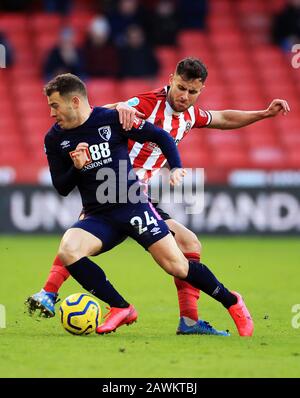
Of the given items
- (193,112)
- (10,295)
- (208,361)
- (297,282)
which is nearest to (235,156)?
(297,282)

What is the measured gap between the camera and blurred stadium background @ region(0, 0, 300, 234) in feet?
55.3

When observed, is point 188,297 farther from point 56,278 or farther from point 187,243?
point 56,278

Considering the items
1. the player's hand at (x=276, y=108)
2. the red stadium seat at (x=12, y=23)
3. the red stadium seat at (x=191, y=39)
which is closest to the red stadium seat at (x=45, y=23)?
the red stadium seat at (x=12, y=23)

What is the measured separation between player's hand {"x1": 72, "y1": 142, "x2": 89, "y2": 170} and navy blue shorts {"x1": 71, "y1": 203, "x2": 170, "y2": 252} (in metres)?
0.43

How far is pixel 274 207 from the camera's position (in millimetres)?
16938

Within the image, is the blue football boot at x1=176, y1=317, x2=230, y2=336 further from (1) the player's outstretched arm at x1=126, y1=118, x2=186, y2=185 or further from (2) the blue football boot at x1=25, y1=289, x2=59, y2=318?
(1) the player's outstretched arm at x1=126, y1=118, x2=186, y2=185

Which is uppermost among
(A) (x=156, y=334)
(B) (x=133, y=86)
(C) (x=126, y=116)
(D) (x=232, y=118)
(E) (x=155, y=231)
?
(B) (x=133, y=86)

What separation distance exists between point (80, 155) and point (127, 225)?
0.62m

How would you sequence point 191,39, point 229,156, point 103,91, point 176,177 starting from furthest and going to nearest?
point 191,39
point 103,91
point 229,156
point 176,177

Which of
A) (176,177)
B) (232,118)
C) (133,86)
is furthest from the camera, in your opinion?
(133,86)

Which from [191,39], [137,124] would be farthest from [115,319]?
[191,39]

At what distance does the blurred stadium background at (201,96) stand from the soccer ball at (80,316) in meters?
8.79

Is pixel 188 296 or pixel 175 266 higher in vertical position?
pixel 175 266

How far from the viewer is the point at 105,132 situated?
7734mm
